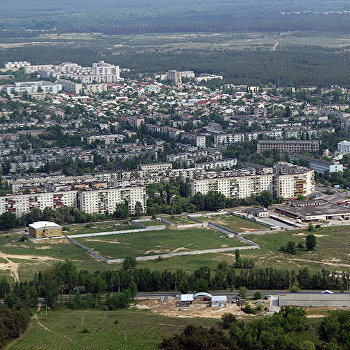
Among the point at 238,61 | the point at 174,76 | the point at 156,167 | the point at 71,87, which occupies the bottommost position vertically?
the point at 156,167

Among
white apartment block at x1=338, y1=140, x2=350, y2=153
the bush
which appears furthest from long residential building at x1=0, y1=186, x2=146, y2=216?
white apartment block at x1=338, y1=140, x2=350, y2=153

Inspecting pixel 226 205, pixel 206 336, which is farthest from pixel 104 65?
pixel 206 336

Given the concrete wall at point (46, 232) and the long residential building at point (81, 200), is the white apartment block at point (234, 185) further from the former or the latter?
the concrete wall at point (46, 232)

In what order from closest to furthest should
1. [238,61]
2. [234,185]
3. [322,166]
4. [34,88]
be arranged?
[234,185], [322,166], [34,88], [238,61]

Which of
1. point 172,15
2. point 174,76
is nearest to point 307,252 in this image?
point 174,76

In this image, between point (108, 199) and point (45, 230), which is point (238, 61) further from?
point (45, 230)

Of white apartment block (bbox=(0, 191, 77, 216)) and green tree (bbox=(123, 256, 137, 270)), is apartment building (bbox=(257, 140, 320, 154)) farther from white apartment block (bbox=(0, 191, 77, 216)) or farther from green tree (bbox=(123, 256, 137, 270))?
green tree (bbox=(123, 256, 137, 270))
